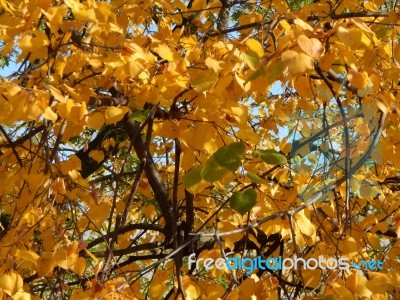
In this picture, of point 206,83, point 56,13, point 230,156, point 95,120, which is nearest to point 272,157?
point 230,156

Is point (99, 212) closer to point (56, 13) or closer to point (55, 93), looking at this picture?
point (55, 93)

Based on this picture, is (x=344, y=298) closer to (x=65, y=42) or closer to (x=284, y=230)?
(x=284, y=230)

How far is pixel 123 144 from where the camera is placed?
3.04 m

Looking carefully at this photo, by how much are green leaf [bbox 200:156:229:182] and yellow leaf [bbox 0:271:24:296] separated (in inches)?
22.1

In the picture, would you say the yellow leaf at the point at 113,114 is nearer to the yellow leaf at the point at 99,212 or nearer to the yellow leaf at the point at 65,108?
the yellow leaf at the point at 65,108

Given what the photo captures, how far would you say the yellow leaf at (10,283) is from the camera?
1.66 meters

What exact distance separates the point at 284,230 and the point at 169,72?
0.61 m

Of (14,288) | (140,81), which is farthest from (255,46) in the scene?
(14,288)

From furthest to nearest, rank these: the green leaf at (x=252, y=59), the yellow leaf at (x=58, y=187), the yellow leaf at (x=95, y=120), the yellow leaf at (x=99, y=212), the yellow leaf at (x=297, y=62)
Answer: the yellow leaf at (x=99, y=212) < the yellow leaf at (x=58, y=187) < the yellow leaf at (x=95, y=120) < the green leaf at (x=252, y=59) < the yellow leaf at (x=297, y=62)

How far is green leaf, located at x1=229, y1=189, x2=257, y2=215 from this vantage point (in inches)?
63.2

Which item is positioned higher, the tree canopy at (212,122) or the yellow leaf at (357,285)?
the tree canopy at (212,122)

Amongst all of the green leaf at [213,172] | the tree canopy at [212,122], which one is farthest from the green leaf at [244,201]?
the green leaf at [213,172]

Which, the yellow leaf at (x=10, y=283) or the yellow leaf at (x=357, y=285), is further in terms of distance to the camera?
the yellow leaf at (x=10, y=283)

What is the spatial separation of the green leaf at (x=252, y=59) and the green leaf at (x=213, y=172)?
25cm
